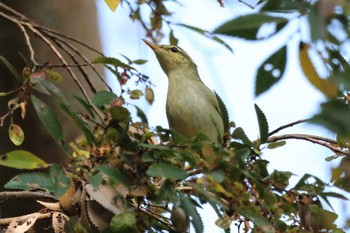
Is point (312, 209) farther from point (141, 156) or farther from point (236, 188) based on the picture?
point (141, 156)

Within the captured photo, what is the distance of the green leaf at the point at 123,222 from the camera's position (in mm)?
1362

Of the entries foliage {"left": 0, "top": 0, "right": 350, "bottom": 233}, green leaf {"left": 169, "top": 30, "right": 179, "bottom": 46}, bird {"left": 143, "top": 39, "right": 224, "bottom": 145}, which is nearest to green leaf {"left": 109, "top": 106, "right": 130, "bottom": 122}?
foliage {"left": 0, "top": 0, "right": 350, "bottom": 233}

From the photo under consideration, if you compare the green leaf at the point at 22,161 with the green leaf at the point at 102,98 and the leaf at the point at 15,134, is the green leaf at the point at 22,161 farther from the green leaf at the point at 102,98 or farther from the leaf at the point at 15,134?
the leaf at the point at 15,134

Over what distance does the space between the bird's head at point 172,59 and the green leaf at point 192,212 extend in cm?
157

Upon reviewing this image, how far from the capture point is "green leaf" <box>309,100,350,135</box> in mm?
888

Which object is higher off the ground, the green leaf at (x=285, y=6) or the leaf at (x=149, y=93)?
the leaf at (x=149, y=93)

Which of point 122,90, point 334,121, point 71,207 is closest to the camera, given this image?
point 334,121

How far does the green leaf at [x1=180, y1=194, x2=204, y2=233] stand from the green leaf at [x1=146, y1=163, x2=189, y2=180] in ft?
0.24

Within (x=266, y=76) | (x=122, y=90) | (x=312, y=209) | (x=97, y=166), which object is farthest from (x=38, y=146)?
(x=266, y=76)

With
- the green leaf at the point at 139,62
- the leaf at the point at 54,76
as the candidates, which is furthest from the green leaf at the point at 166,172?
the green leaf at the point at 139,62

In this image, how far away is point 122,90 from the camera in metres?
1.91

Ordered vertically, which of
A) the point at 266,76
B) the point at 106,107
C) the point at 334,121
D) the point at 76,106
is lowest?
the point at 334,121

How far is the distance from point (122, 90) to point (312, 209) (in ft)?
2.29

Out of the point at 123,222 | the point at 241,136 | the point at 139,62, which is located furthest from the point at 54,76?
the point at 123,222
